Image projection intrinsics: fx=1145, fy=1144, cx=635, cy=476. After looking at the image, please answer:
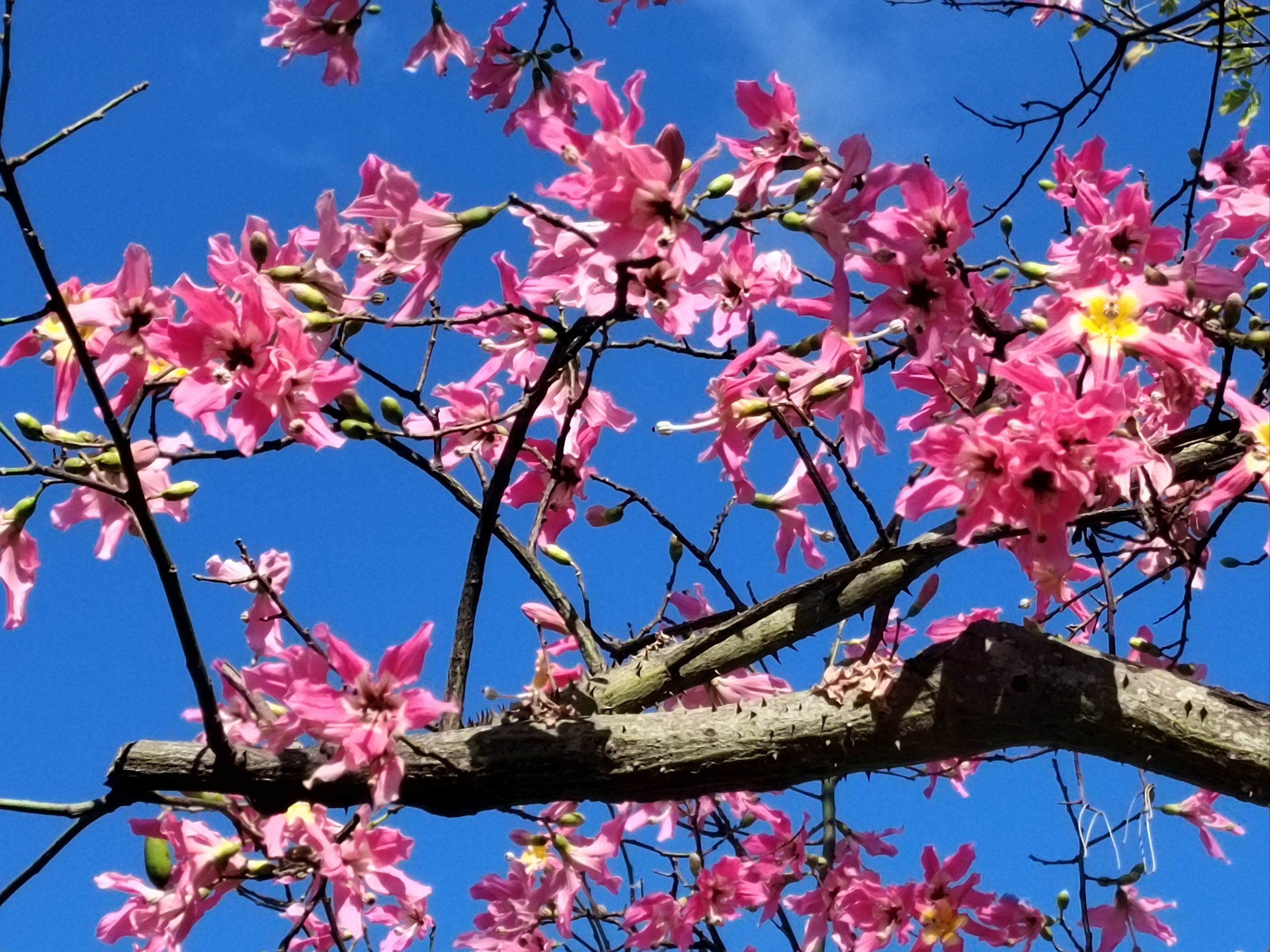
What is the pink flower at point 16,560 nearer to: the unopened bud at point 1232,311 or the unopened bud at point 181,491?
the unopened bud at point 181,491

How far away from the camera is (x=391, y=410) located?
199 cm

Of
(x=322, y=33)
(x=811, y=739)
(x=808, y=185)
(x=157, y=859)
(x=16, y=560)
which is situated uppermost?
(x=322, y=33)

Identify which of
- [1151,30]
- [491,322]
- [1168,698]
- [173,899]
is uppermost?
[1151,30]

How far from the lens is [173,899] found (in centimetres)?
188

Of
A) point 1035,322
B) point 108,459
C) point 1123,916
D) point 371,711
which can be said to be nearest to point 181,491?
point 108,459

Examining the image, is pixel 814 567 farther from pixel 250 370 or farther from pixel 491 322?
pixel 250 370

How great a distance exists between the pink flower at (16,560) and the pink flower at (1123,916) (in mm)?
2459

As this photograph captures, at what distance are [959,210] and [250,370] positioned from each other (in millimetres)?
1100

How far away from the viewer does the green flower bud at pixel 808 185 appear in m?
1.66

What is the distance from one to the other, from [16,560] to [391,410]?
70 cm

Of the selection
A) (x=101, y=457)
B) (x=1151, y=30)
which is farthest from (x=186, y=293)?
(x=1151, y=30)

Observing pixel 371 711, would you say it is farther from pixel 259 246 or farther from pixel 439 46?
pixel 439 46

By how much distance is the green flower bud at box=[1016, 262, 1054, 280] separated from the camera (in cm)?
180

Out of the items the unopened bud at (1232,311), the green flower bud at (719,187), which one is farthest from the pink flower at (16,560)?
the unopened bud at (1232,311)
